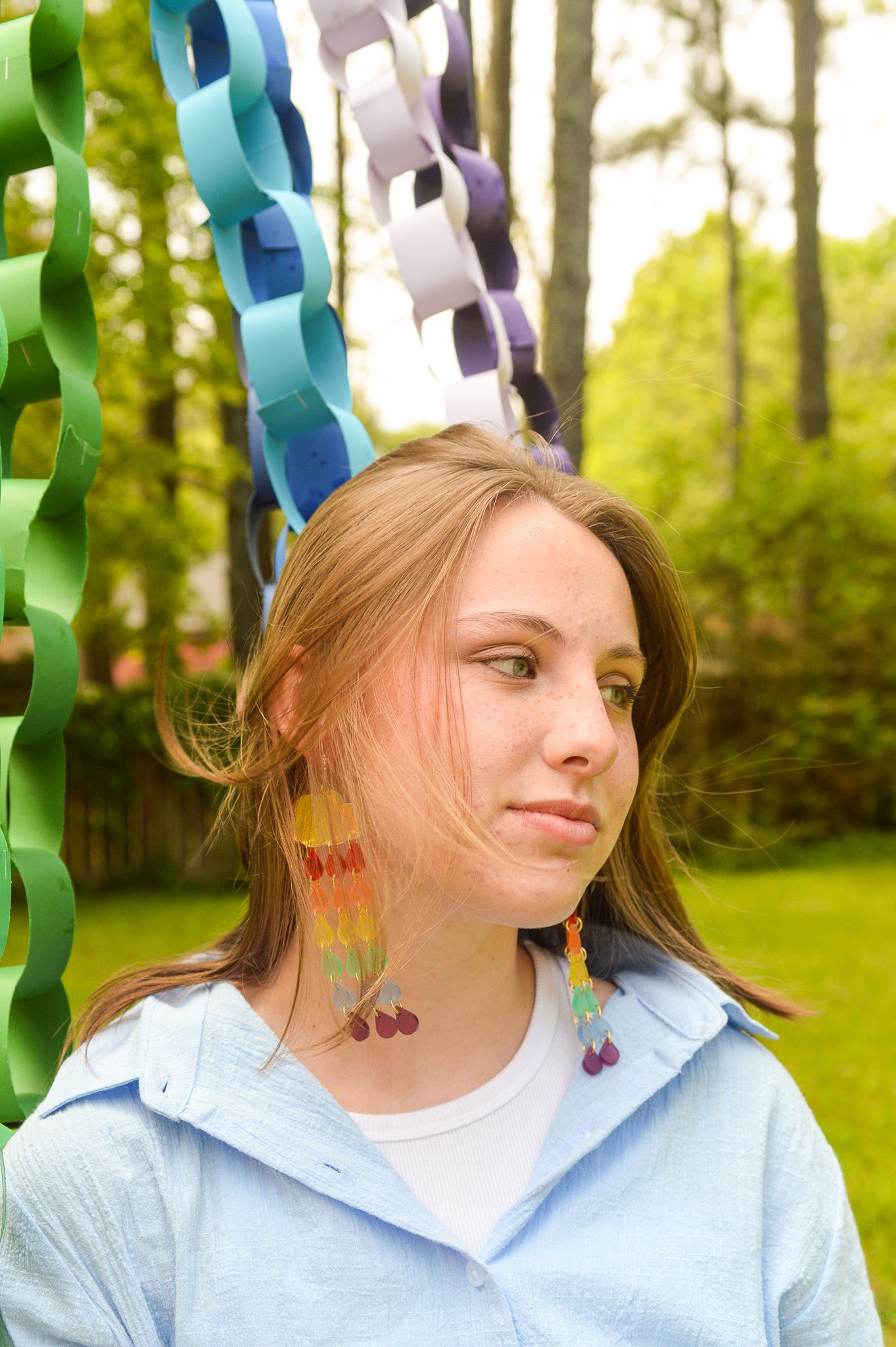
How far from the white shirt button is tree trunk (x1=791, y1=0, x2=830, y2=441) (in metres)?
11.3

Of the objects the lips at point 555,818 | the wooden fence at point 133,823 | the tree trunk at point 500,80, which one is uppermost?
the tree trunk at point 500,80

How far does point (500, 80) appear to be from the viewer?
267 inches

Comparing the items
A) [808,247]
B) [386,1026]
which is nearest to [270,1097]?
[386,1026]

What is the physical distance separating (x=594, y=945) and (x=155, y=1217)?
0.74 meters

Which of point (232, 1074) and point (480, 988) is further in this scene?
point (480, 988)

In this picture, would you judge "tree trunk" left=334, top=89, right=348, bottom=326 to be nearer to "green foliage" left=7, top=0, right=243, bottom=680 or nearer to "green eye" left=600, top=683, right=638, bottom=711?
"green foliage" left=7, top=0, right=243, bottom=680

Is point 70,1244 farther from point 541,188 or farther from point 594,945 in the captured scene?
point 541,188

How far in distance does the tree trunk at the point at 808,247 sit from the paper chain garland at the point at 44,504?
11132 mm

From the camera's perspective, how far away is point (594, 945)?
1.72 metres

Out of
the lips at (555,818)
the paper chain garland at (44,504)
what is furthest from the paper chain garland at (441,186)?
the lips at (555,818)

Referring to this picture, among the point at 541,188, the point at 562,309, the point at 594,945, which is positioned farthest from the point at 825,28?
the point at 594,945

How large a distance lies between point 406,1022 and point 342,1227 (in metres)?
0.22

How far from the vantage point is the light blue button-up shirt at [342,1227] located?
1.20 metres

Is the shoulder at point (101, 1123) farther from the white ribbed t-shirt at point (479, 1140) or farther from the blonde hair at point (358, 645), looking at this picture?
the white ribbed t-shirt at point (479, 1140)
